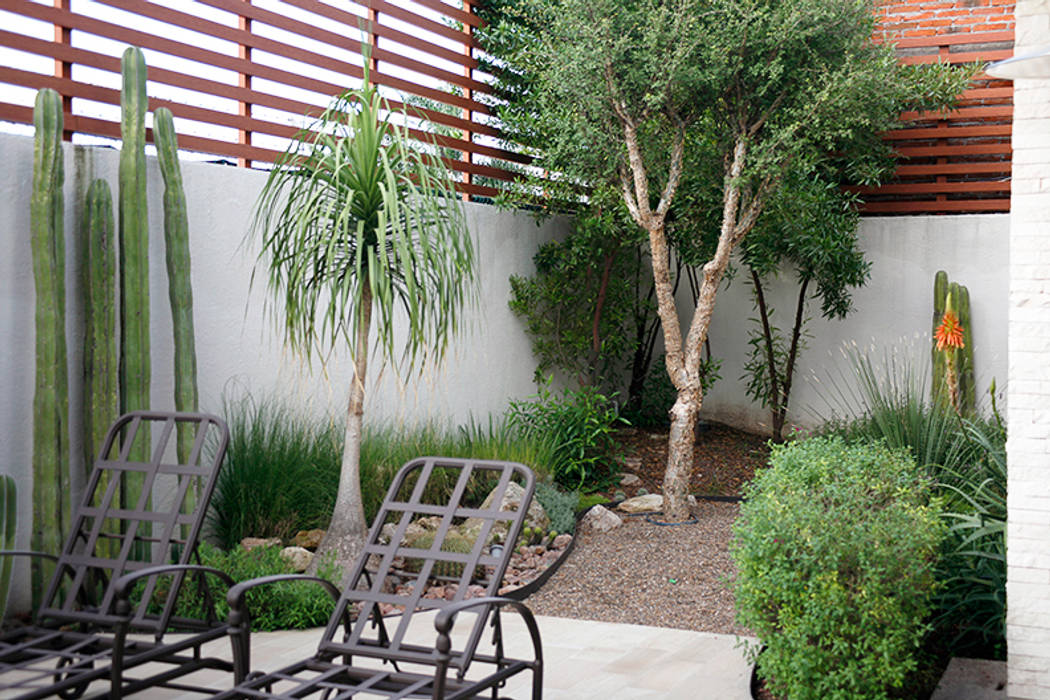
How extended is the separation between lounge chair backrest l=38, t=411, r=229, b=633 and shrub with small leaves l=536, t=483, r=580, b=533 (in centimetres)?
217

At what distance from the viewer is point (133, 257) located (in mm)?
4520

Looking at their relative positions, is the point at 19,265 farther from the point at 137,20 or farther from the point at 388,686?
the point at 388,686

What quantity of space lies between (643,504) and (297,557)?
277cm

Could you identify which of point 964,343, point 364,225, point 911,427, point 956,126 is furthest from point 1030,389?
point 956,126

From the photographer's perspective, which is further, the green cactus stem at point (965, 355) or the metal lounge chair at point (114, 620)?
the green cactus stem at point (965, 355)

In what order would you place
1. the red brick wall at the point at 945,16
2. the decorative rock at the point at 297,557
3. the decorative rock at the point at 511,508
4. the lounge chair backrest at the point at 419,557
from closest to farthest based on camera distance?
the lounge chair backrest at the point at 419,557 < the decorative rock at the point at 297,557 < the decorative rock at the point at 511,508 < the red brick wall at the point at 945,16

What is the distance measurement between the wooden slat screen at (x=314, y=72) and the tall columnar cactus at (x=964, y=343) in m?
0.82

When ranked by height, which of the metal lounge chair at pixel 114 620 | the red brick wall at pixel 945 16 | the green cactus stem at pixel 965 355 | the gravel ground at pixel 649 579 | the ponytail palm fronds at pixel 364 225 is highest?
the red brick wall at pixel 945 16

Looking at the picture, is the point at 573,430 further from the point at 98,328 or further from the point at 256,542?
the point at 98,328

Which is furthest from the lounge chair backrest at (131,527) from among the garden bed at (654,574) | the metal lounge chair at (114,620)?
the garden bed at (654,574)

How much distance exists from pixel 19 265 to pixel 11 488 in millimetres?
1055

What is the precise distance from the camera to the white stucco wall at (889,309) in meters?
7.88

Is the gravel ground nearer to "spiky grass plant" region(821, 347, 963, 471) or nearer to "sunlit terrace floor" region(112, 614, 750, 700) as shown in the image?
"sunlit terrace floor" region(112, 614, 750, 700)

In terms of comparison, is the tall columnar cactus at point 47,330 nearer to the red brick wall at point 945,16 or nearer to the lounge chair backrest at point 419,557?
the lounge chair backrest at point 419,557
